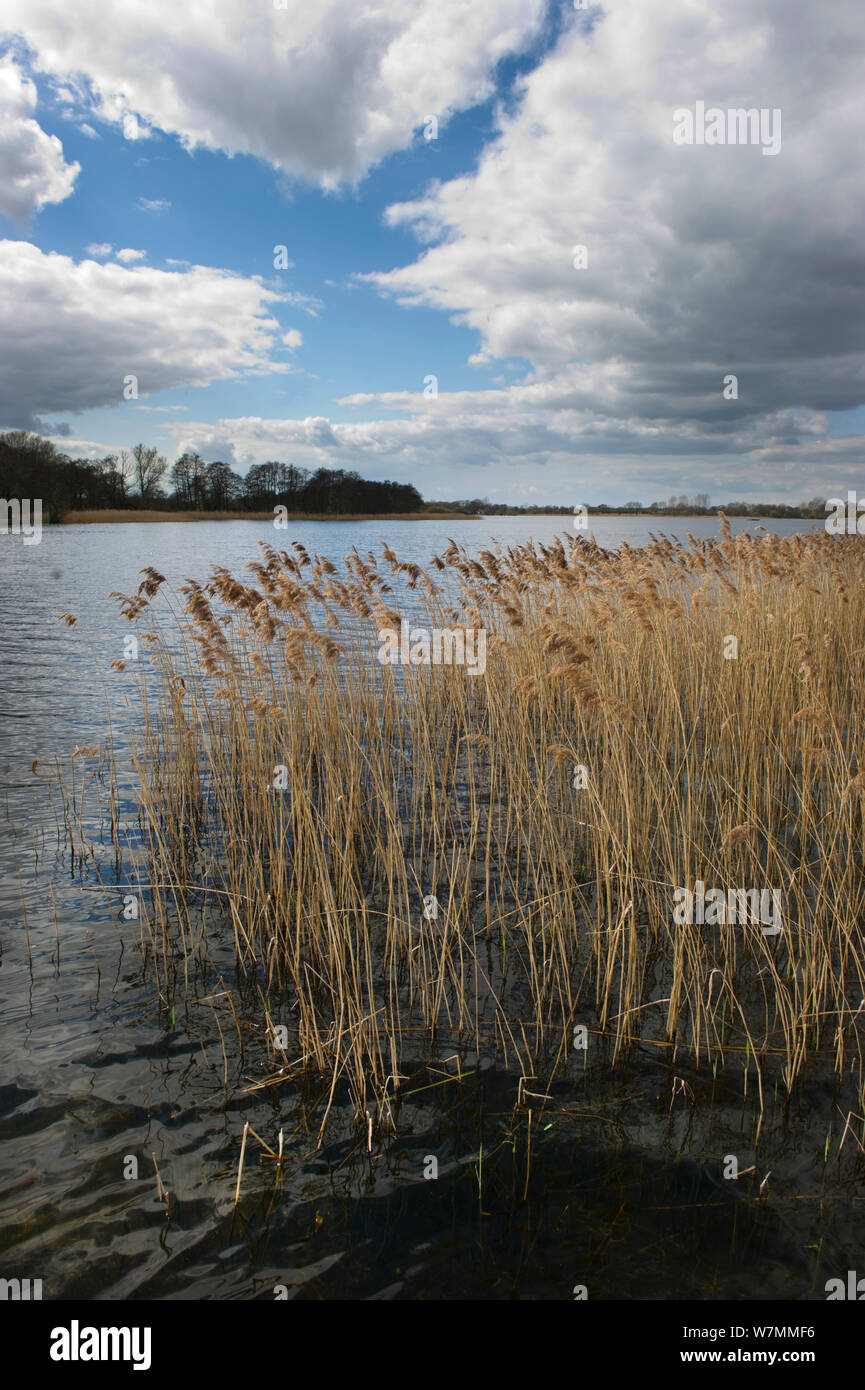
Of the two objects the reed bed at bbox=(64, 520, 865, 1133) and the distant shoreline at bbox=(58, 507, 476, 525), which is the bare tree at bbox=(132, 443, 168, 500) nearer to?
the distant shoreline at bbox=(58, 507, 476, 525)

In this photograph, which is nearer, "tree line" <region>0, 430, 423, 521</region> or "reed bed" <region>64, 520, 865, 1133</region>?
"reed bed" <region>64, 520, 865, 1133</region>

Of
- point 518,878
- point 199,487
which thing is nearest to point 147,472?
point 199,487

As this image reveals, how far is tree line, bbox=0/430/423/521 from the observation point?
210 feet

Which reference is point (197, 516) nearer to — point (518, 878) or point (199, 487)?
point (199, 487)

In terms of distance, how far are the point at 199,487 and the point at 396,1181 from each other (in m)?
82.5

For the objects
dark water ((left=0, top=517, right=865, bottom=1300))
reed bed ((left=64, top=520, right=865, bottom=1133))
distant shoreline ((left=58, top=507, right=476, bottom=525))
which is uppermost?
distant shoreline ((left=58, top=507, right=476, bottom=525))

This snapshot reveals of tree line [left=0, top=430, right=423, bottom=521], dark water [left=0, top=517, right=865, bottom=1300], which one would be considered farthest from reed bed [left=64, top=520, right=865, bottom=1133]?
tree line [left=0, top=430, right=423, bottom=521]

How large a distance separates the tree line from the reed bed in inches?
2381

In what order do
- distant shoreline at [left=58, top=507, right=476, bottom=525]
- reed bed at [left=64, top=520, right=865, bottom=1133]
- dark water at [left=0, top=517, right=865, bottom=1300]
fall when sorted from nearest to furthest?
dark water at [left=0, top=517, right=865, bottom=1300] → reed bed at [left=64, top=520, right=865, bottom=1133] → distant shoreline at [left=58, top=507, right=476, bottom=525]

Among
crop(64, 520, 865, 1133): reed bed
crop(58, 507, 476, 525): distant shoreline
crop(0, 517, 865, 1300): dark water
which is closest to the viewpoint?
crop(0, 517, 865, 1300): dark water

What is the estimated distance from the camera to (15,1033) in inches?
145

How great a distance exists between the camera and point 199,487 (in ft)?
253

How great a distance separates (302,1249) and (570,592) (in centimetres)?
891

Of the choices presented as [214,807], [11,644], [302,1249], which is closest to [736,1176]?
[302,1249]
